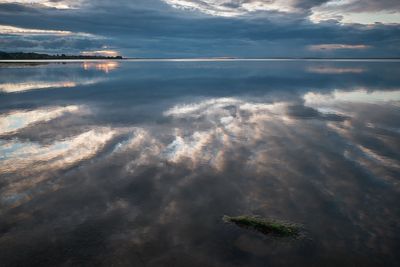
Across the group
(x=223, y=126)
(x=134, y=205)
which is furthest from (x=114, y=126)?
(x=134, y=205)

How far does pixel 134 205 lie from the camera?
34.5 ft

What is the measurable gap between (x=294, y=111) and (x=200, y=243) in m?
22.2

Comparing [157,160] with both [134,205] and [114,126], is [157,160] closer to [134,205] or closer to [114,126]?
[134,205]

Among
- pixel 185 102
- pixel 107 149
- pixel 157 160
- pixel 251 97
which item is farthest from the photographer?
pixel 251 97

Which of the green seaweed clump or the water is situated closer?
the water

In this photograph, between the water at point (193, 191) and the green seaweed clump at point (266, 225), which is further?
the green seaweed clump at point (266, 225)

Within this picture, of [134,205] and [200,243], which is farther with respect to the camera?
[134,205]

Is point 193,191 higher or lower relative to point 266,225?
lower

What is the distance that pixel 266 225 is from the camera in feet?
30.5

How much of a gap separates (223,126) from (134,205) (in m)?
12.1

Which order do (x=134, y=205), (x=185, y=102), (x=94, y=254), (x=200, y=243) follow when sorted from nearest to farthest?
(x=94, y=254) → (x=200, y=243) → (x=134, y=205) → (x=185, y=102)

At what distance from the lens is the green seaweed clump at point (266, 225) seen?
29.7 ft

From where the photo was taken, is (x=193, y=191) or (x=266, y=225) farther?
(x=193, y=191)

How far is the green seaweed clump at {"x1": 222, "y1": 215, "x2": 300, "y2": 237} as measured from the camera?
906 centimetres
